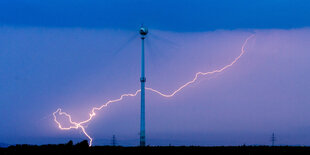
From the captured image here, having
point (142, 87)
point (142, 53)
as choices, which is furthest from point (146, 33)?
point (142, 87)
